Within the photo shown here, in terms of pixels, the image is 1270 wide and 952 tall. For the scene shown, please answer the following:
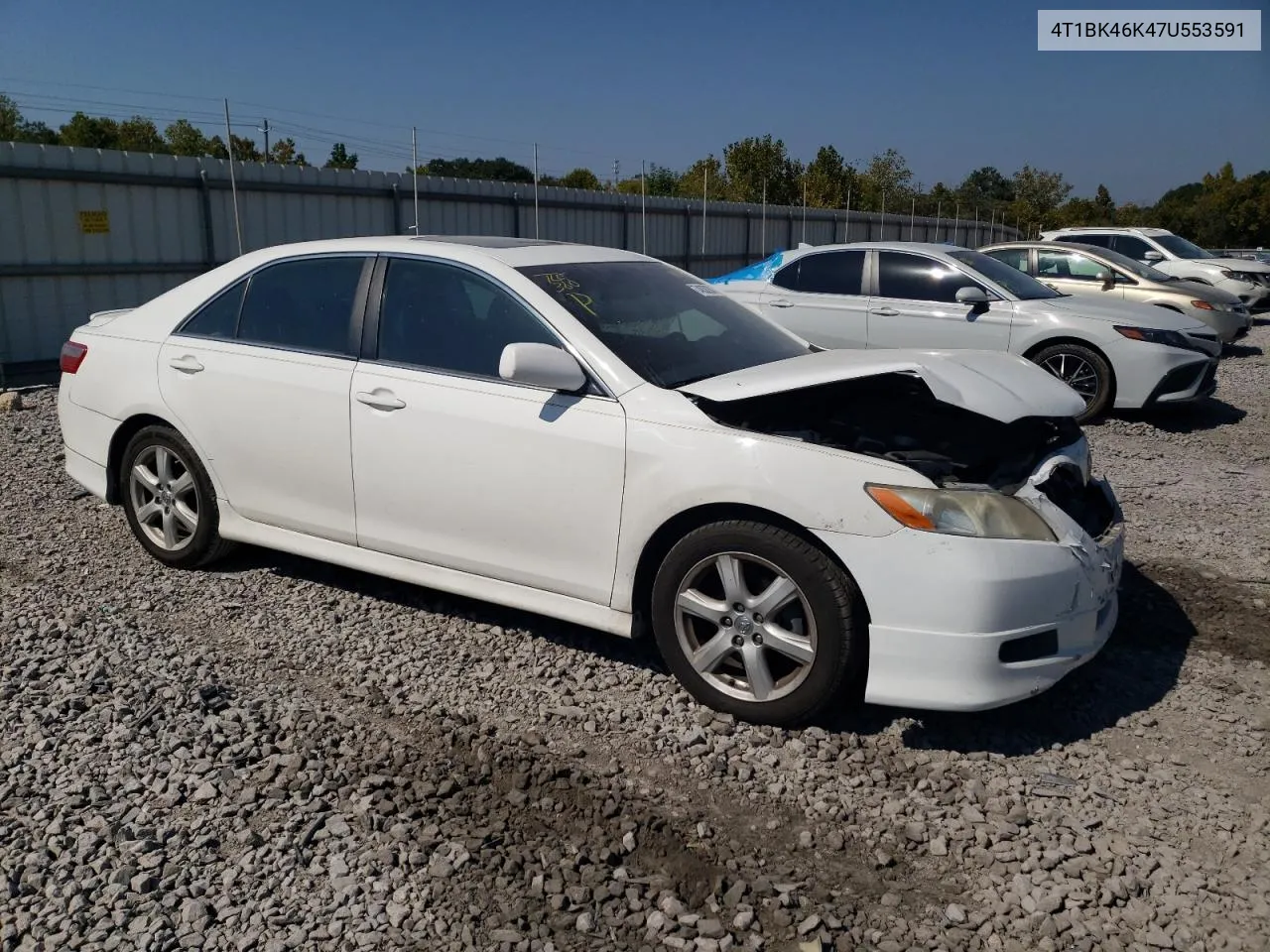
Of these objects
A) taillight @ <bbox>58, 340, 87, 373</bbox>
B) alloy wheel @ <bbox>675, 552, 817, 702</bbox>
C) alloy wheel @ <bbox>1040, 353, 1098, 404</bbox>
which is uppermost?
taillight @ <bbox>58, 340, 87, 373</bbox>

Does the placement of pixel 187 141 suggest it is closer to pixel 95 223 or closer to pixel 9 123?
pixel 9 123

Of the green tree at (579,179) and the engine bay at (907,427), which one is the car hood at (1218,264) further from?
the green tree at (579,179)

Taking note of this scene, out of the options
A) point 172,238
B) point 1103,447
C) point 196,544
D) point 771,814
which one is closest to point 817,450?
point 771,814

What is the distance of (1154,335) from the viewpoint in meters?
9.38

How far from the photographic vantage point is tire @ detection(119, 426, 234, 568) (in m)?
5.02

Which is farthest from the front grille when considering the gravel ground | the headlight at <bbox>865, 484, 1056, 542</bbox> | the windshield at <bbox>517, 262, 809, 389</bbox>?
the windshield at <bbox>517, 262, 809, 389</bbox>

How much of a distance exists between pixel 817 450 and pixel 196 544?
3156 millimetres

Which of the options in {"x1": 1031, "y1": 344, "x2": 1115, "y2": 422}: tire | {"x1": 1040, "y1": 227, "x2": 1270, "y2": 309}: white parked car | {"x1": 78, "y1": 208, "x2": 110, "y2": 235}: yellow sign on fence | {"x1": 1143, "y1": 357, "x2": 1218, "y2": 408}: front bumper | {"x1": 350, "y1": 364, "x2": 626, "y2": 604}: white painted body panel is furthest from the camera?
{"x1": 1040, "y1": 227, "x2": 1270, "y2": 309}: white parked car

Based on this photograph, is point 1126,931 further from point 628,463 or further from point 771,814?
point 628,463

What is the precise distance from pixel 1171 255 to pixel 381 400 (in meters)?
17.0

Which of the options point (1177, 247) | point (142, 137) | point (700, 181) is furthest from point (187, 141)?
point (1177, 247)

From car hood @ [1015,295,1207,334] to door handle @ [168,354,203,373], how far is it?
7.25m

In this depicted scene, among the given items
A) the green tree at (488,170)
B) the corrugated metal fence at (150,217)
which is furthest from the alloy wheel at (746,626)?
the green tree at (488,170)

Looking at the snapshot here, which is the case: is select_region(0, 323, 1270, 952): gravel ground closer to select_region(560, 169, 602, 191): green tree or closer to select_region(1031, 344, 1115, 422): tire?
select_region(1031, 344, 1115, 422): tire
